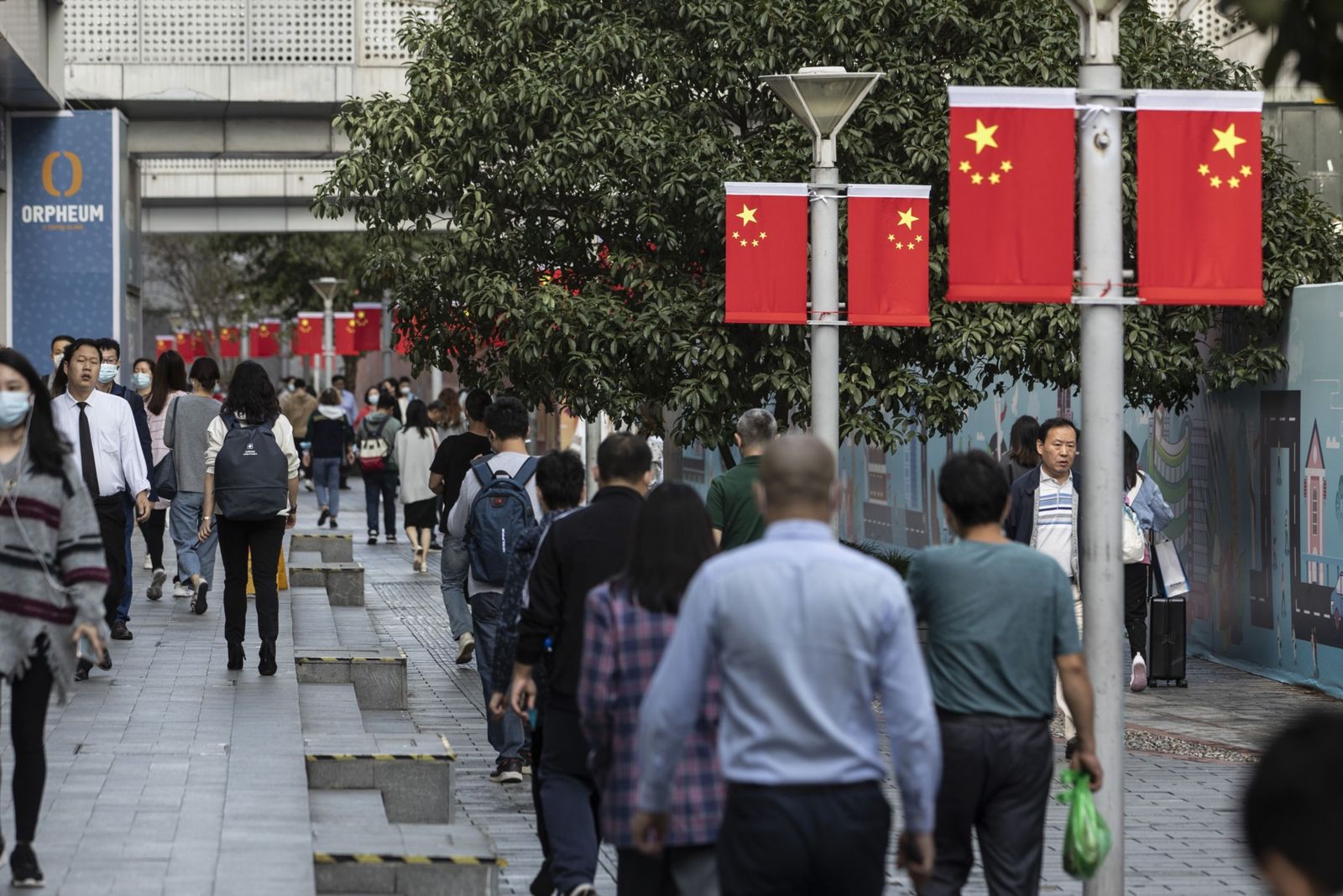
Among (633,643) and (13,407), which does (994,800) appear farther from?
(13,407)

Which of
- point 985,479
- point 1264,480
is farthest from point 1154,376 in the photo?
point 985,479

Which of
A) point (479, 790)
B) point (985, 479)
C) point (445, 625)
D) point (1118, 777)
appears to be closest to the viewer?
point (985, 479)

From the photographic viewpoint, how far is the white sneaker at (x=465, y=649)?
13.5 meters

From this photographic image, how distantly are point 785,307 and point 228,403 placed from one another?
10.5 feet

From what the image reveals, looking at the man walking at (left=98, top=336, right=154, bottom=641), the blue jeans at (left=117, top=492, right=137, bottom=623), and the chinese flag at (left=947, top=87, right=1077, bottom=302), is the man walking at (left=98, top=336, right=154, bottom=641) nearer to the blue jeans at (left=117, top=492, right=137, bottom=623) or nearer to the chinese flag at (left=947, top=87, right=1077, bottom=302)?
the blue jeans at (left=117, top=492, right=137, bottom=623)

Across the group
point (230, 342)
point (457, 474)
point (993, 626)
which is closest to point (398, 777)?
point (993, 626)

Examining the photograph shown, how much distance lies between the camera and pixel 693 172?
567 inches

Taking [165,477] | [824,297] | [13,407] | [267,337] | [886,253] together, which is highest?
[267,337]

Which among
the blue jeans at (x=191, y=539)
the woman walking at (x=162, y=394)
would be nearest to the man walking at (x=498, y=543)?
the woman walking at (x=162, y=394)

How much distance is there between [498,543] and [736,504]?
1249 mm

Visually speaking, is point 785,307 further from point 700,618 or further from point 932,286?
point 700,618

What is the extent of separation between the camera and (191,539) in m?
15.5

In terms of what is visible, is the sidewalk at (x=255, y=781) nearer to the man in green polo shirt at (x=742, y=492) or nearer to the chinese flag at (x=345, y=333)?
the man in green polo shirt at (x=742, y=492)

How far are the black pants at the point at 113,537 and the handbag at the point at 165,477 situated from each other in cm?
223
